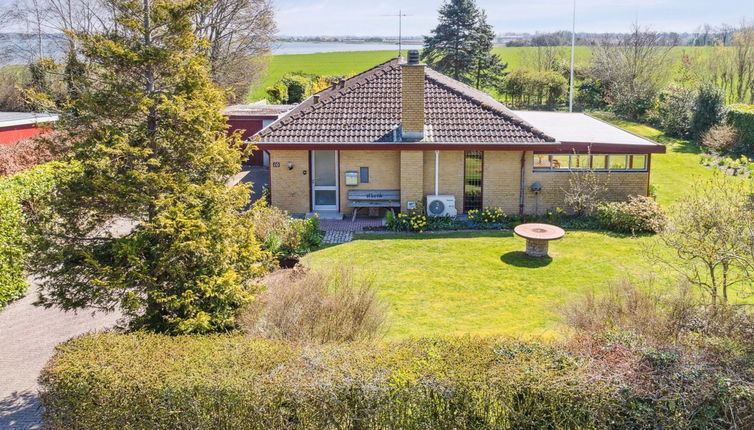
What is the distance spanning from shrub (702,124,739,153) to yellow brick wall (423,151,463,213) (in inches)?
671

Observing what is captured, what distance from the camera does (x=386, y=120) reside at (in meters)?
20.0

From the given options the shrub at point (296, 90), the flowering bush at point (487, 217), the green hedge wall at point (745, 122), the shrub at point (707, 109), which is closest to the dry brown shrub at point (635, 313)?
the flowering bush at point (487, 217)

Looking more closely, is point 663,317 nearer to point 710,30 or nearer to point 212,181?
point 212,181

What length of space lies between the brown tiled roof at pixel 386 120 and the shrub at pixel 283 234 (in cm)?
361

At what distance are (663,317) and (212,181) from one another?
24.3ft

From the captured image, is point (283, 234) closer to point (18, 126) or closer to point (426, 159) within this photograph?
point (426, 159)

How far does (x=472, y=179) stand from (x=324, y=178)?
4.88m

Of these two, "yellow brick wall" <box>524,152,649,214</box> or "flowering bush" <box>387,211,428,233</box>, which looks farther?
"yellow brick wall" <box>524,152,649,214</box>

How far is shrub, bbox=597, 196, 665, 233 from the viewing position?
58.2 feet

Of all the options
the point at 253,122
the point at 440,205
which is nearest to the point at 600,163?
the point at 440,205

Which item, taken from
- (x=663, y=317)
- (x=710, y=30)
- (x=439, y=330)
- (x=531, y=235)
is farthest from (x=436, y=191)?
(x=710, y=30)

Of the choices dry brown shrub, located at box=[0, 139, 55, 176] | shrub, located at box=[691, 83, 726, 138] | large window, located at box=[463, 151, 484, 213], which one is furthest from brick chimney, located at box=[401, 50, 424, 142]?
shrub, located at box=[691, 83, 726, 138]

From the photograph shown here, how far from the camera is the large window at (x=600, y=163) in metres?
19.6

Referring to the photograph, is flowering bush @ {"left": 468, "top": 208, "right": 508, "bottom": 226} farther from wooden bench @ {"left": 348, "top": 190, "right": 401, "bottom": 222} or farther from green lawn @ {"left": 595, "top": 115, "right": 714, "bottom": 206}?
green lawn @ {"left": 595, "top": 115, "right": 714, "bottom": 206}
